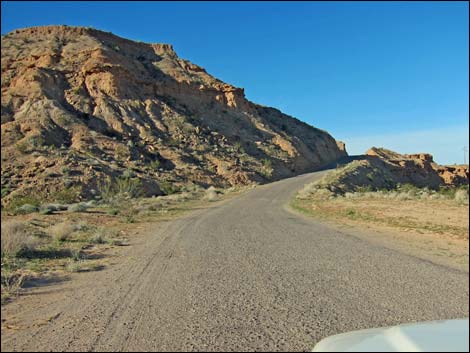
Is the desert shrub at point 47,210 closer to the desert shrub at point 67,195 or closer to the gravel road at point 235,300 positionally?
the desert shrub at point 67,195

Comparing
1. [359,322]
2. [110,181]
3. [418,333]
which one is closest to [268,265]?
[359,322]

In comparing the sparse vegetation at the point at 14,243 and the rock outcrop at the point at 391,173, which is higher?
the rock outcrop at the point at 391,173

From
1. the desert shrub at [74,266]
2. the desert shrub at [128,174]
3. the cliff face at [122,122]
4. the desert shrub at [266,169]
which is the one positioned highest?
the cliff face at [122,122]

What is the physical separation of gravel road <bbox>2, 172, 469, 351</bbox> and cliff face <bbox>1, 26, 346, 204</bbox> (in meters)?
24.9

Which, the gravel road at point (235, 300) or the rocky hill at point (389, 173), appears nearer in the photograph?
the gravel road at point (235, 300)

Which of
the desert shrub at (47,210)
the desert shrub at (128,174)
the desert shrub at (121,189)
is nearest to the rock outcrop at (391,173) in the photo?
the desert shrub at (121,189)

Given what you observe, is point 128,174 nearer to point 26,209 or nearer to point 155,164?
point 155,164

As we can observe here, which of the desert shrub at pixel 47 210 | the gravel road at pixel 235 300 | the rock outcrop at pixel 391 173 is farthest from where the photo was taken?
the rock outcrop at pixel 391 173

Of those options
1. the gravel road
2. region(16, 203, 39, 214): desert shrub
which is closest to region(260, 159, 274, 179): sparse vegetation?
region(16, 203, 39, 214): desert shrub

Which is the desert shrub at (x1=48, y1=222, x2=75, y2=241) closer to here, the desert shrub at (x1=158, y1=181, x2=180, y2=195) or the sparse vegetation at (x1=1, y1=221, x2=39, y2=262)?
the sparse vegetation at (x1=1, y1=221, x2=39, y2=262)

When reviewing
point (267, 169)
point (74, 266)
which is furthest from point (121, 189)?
point (267, 169)

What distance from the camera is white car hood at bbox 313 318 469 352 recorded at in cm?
269

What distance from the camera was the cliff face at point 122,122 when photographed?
3738 cm

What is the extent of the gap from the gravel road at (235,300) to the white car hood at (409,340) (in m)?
1.64
